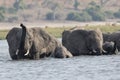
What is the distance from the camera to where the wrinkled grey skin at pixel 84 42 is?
44344 mm

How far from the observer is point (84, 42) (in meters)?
44.9

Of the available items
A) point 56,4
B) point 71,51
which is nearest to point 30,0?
point 56,4

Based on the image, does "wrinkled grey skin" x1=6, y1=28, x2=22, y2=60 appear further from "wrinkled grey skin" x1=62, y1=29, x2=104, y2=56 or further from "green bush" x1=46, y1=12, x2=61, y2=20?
"green bush" x1=46, y1=12, x2=61, y2=20

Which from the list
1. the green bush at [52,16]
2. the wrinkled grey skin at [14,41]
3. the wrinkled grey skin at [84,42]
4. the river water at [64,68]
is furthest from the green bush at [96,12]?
the wrinkled grey skin at [14,41]

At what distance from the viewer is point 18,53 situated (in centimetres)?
4041

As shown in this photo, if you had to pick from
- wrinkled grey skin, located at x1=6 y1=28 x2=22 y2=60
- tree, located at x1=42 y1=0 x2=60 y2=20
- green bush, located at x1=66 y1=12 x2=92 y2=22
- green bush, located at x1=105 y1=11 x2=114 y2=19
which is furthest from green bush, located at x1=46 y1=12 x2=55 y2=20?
wrinkled grey skin, located at x1=6 y1=28 x2=22 y2=60

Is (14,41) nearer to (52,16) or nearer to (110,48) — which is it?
(110,48)

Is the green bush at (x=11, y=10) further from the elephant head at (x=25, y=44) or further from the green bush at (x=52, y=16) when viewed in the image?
the elephant head at (x=25, y=44)

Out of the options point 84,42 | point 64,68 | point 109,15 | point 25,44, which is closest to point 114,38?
point 84,42

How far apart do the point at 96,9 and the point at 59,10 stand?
7.54 meters

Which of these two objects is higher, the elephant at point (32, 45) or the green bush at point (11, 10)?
the elephant at point (32, 45)

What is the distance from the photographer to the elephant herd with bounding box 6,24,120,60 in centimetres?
4059

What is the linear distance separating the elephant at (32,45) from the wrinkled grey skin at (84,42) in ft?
5.77

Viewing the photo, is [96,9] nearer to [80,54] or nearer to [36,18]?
[36,18]
